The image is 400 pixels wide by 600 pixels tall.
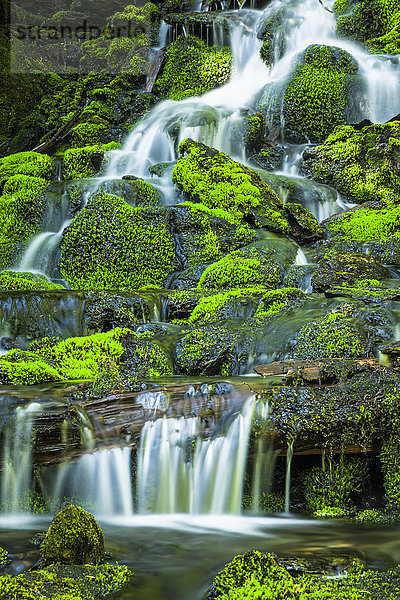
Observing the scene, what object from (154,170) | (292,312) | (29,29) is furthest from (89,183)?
(29,29)

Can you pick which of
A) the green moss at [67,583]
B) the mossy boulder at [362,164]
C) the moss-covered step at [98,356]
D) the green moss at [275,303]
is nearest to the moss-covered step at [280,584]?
the green moss at [67,583]

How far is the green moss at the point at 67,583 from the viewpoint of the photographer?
9.55 feet

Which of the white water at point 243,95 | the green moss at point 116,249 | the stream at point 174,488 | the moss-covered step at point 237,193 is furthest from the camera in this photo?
the white water at point 243,95

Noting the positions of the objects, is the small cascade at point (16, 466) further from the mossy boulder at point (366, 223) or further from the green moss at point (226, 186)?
the mossy boulder at point (366, 223)

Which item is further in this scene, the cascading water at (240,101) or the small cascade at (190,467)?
the cascading water at (240,101)

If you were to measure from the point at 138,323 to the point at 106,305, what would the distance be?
0.54 m

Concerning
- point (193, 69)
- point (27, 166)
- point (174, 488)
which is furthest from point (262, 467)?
point (193, 69)

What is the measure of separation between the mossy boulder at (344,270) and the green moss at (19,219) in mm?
6335

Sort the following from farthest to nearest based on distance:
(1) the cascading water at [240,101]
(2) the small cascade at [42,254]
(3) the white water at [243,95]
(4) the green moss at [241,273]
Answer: (3) the white water at [243,95], (1) the cascading water at [240,101], (2) the small cascade at [42,254], (4) the green moss at [241,273]

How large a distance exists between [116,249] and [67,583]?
8.40 meters

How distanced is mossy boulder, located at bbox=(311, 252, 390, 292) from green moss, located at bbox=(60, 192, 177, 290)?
3.18 m

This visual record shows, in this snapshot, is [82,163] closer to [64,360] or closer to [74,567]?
[64,360]

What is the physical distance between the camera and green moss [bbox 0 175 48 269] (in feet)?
39.7

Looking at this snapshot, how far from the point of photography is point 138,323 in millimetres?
Answer: 7844
